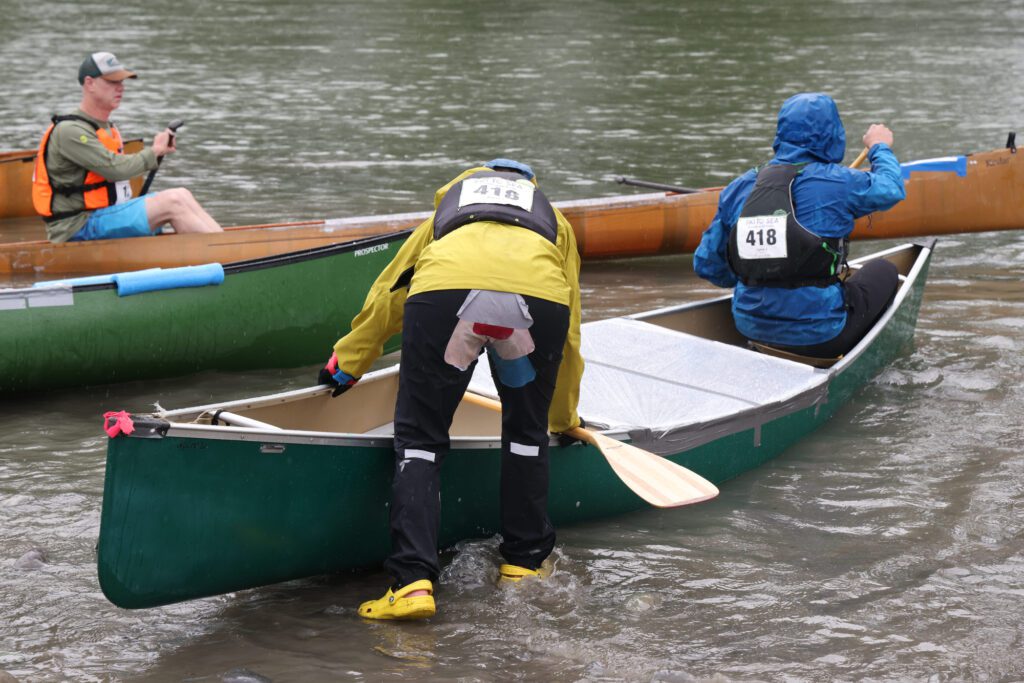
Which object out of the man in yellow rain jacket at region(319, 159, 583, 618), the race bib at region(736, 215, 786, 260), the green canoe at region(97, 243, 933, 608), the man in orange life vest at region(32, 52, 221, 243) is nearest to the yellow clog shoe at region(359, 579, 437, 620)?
the man in yellow rain jacket at region(319, 159, 583, 618)

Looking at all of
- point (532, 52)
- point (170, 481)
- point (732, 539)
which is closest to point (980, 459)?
point (732, 539)

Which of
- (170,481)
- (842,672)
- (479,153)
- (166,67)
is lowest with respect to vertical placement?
(842,672)

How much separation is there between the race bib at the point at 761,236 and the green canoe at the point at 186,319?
1.92 metres

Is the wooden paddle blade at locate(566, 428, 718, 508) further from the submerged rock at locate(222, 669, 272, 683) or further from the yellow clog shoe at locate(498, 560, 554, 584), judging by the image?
the submerged rock at locate(222, 669, 272, 683)

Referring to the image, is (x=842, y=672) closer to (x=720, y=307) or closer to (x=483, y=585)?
(x=483, y=585)

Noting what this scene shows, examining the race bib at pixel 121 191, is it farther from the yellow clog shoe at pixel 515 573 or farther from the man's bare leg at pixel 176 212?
the yellow clog shoe at pixel 515 573

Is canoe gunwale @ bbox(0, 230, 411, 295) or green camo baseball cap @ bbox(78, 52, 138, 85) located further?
green camo baseball cap @ bbox(78, 52, 138, 85)

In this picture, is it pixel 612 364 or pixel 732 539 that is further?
pixel 612 364

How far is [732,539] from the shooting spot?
17.3 feet

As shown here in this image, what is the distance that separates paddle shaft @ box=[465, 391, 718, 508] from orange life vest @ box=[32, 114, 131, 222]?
3685mm

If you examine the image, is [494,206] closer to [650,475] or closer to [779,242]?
[650,475]

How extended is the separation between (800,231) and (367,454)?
2486 mm

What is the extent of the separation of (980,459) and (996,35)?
1697 cm

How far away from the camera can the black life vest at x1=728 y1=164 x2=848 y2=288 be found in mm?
6086
